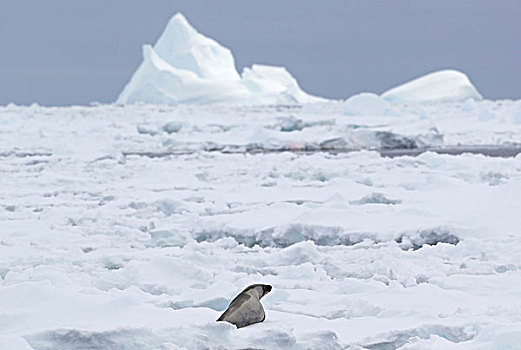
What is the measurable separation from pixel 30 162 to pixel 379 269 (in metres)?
8.71

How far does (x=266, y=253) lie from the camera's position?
4891 mm

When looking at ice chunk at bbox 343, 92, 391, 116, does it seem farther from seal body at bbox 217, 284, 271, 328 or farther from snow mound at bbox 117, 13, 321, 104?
seal body at bbox 217, 284, 271, 328

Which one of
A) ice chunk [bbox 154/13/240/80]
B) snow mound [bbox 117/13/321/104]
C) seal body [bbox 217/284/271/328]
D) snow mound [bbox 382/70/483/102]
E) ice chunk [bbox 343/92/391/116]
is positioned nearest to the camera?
seal body [bbox 217/284/271/328]

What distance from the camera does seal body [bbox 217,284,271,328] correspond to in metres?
3.02

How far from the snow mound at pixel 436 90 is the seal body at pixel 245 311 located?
28.7 metres

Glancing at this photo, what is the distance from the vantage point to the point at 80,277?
13.6 feet

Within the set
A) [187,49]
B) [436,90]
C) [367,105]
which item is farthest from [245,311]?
[187,49]

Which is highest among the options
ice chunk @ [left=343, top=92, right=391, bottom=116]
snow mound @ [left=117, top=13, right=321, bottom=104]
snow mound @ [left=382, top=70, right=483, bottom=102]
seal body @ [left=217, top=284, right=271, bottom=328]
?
snow mound @ [left=117, top=13, right=321, bottom=104]

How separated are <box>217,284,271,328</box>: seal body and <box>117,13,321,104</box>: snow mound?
101 feet

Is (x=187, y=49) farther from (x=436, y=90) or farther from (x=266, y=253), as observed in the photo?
(x=266, y=253)

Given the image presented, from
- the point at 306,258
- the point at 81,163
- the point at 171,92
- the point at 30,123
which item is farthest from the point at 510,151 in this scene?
the point at 171,92

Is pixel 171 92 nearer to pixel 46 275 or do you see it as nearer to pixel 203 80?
pixel 203 80

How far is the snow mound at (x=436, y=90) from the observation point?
3166 centimetres

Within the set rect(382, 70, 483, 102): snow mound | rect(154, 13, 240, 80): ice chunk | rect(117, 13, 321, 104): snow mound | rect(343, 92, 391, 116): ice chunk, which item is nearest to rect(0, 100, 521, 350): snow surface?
rect(343, 92, 391, 116): ice chunk
